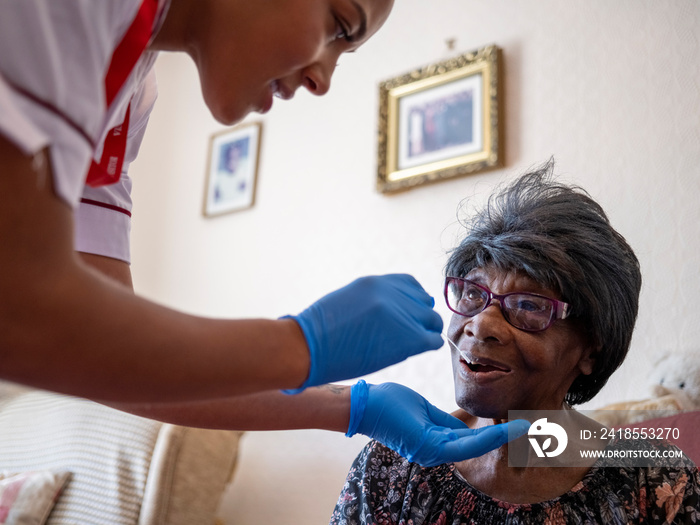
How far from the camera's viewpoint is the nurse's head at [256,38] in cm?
71

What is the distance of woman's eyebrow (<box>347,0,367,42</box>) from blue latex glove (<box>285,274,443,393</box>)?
281mm

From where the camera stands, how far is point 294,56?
723 mm

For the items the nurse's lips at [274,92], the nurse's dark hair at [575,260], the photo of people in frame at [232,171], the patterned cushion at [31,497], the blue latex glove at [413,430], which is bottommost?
the patterned cushion at [31,497]

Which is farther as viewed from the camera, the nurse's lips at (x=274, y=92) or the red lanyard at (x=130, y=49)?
the nurse's lips at (x=274, y=92)

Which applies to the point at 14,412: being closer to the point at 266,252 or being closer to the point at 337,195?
the point at 266,252

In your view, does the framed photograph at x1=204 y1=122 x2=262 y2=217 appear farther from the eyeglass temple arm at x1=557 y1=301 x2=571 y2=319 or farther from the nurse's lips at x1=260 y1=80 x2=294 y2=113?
the nurse's lips at x1=260 y1=80 x2=294 y2=113

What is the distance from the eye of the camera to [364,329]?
722mm

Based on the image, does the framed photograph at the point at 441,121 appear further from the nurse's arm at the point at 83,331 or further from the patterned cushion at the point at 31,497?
the nurse's arm at the point at 83,331

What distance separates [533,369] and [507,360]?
0.05 m

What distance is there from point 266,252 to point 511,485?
5.11ft

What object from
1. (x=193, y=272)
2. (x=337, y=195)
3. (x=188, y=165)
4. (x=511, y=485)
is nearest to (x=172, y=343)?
(x=511, y=485)

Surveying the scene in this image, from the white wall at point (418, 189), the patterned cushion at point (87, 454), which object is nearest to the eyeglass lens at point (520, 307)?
the white wall at point (418, 189)

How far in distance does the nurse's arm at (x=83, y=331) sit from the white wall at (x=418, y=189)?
137 centimetres

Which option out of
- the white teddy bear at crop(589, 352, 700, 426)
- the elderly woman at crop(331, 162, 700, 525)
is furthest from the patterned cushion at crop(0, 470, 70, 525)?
the white teddy bear at crop(589, 352, 700, 426)
